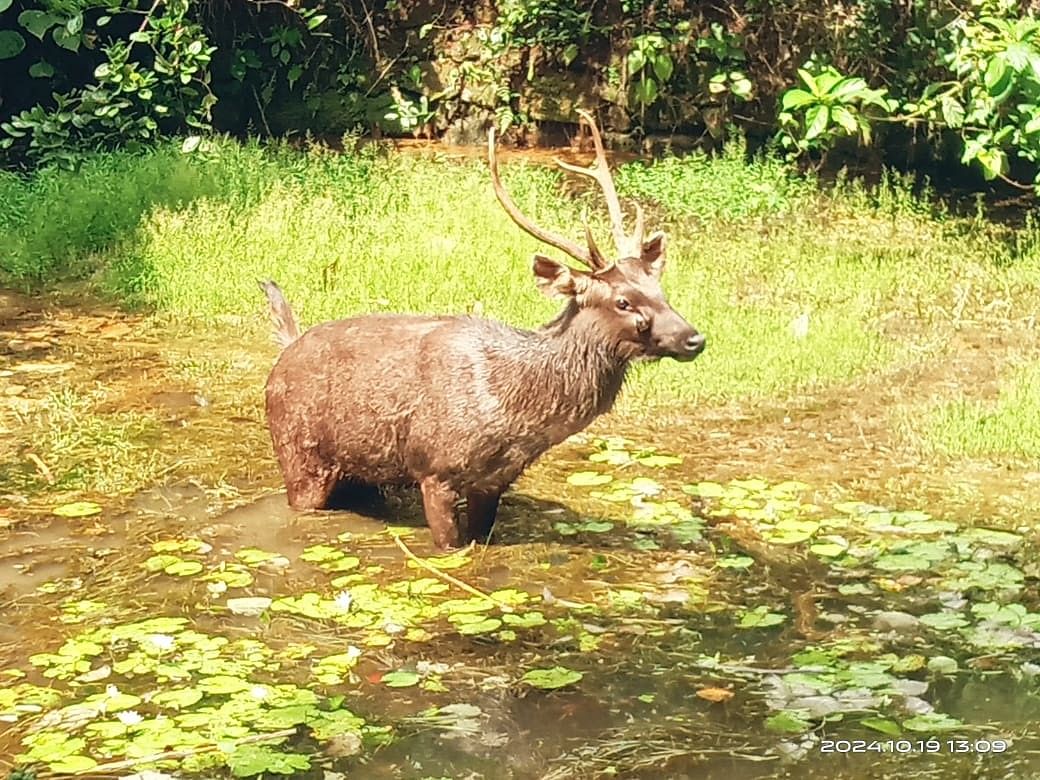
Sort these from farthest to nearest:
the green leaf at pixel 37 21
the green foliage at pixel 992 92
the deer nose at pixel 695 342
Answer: the green leaf at pixel 37 21
the green foliage at pixel 992 92
the deer nose at pixel 695 342

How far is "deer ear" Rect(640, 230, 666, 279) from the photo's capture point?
5.14m

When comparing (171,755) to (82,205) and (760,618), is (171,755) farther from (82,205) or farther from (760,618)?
(82,205)

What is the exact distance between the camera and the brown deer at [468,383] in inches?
198

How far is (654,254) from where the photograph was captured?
5.20 meters

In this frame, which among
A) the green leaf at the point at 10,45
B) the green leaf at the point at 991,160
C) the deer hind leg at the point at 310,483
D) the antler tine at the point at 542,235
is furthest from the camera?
the green leaf at the point at 10,45

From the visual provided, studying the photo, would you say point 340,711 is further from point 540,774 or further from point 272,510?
point 272,510

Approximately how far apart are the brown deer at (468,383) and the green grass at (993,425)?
1.91 metres

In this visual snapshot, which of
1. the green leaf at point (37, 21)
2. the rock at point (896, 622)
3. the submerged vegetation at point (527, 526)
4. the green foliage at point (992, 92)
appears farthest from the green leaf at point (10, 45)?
the rock at point (896, 622)

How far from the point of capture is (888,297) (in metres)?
8.36

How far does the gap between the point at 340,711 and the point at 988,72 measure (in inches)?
231

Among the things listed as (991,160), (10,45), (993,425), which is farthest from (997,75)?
(10,45)

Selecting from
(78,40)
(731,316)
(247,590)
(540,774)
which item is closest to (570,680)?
(540,774)

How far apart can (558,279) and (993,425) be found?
2438mm

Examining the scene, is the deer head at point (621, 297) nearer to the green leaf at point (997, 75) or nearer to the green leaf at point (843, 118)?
the green leaf at point (997, 75)
